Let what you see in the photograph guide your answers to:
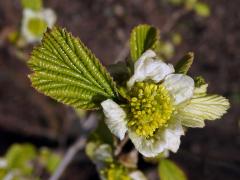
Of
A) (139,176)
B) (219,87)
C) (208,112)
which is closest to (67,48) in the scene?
(208,112)

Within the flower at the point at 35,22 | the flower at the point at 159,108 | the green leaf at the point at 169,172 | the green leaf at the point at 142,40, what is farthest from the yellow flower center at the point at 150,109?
the flower at the point at 35,22

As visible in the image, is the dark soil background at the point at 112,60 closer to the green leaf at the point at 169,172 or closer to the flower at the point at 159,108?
the green leaf at the point at 169,172

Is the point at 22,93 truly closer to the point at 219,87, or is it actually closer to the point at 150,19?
the point at 150,19

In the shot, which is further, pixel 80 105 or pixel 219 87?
pixel 219 87

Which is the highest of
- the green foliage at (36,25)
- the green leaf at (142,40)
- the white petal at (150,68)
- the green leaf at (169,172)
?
the green foliage at (36,25)

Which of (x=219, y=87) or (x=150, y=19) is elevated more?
(x=150, y=19)

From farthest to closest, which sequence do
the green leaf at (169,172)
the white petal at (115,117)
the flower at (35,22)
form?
the flower at (35,22) < the green leaf at (169,172) < the white petal at (115,117)

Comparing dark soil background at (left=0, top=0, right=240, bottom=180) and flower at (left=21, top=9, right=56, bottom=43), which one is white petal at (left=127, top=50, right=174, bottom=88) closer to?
flower at (left=21, top=9, right=56, bottom=43)

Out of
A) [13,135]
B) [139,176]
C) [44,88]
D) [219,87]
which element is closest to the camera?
[44,88]
